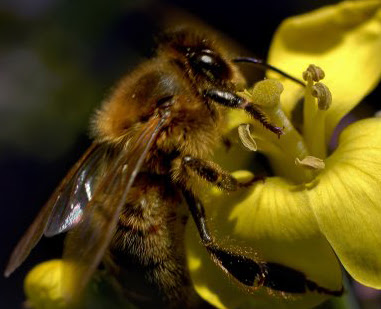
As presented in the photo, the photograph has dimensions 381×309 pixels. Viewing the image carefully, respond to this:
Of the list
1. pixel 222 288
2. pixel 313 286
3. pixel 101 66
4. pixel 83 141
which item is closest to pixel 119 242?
pixel 222 288

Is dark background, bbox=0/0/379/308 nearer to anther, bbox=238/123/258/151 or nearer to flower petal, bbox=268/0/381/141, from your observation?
flower petal, bbox=268/0/381/141

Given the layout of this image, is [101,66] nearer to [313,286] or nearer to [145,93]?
[145,93]

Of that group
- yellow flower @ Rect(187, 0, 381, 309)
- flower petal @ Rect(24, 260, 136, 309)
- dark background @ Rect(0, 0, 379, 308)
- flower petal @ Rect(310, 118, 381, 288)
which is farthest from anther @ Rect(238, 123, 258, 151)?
dark background @ Rect(0, 0, 379, 308)

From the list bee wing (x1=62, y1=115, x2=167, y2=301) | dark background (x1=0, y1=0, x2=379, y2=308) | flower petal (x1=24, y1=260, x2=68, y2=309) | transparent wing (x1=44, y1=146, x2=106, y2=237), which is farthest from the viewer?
dark background (x1=0, y1=0, x2=379, y2=308)

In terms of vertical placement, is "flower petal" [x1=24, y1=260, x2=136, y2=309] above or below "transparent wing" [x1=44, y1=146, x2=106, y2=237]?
below

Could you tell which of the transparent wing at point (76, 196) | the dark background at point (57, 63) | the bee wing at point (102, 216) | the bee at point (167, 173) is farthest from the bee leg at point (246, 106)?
the dark background at point (57, 63)

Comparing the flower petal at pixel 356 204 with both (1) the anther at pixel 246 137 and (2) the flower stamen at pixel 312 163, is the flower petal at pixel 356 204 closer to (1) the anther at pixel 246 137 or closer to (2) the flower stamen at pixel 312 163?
(2) the flower stamen at pixel 312 163
